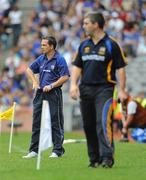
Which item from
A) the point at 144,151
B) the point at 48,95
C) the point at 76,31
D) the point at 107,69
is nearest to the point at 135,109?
the point at 144,151

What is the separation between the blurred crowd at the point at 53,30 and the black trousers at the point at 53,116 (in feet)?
47.6

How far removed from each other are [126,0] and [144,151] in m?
→ 17.8

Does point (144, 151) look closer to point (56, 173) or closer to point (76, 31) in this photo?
point (56, 173)

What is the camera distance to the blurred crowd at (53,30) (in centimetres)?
3122

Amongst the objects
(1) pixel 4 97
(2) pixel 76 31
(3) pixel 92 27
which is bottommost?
(1) pixel 4 97

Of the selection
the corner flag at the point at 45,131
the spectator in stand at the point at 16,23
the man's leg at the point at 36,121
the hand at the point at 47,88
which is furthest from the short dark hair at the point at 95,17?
the spectator in stand at the point at 16,23

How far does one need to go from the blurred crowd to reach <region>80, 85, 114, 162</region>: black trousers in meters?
17.0

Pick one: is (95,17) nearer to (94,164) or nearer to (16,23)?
(94,164)

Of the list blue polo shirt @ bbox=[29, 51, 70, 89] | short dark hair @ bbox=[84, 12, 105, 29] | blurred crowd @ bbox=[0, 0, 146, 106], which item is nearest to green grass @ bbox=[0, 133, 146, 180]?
blue polo shirt @ bbox=[29, 51, 70, 89]

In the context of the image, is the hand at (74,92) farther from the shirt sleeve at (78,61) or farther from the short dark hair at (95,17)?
the short dark hair at (95,17)

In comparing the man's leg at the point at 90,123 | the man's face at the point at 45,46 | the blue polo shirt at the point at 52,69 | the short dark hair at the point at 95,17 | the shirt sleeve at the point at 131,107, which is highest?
the short dark hair at the point at 95,17

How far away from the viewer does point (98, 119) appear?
41.8 feet

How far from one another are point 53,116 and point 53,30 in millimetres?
18931

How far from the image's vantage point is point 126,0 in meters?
34.3
